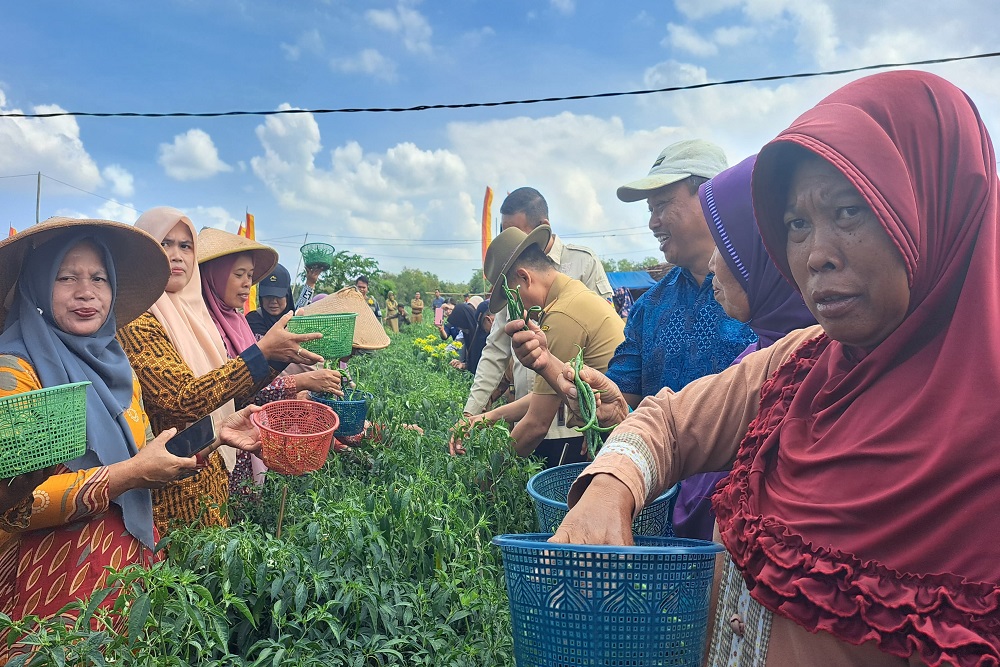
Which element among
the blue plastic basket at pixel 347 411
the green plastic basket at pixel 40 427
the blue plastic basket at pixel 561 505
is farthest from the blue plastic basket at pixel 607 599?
the blue plastic basket at pixel 347 411

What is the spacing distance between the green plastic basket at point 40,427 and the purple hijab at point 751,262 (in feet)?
5.91

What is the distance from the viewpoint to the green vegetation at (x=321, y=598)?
64.9 inches

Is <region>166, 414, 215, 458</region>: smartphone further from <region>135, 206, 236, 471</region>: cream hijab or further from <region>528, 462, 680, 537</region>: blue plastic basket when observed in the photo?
<region>528, 462, 680, 537</region>: blue plastic basket

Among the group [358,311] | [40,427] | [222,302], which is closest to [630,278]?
[358,311]

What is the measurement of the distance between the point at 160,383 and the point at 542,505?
5.37 ft

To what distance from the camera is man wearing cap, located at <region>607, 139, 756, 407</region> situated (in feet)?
7.82

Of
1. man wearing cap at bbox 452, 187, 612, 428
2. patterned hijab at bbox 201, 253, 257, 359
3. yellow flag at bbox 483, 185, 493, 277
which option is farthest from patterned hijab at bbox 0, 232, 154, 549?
yellow flag at bbox 483, 185, 493, 277

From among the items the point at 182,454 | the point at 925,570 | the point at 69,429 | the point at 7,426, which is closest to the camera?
the point at 925,570

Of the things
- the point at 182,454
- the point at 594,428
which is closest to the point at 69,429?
the point at 182,454

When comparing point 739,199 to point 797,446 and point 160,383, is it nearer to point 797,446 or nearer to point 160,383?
point 797,446

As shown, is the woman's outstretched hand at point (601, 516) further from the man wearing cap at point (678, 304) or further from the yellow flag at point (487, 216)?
the yellow flag at point (487, 216)

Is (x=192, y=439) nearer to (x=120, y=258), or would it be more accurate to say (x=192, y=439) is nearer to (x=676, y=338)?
(x=120, y=258)

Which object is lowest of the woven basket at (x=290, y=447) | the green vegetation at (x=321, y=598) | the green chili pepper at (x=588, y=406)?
the green vegetation at (x=321, y=598)

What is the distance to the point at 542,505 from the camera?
1.80 meters
